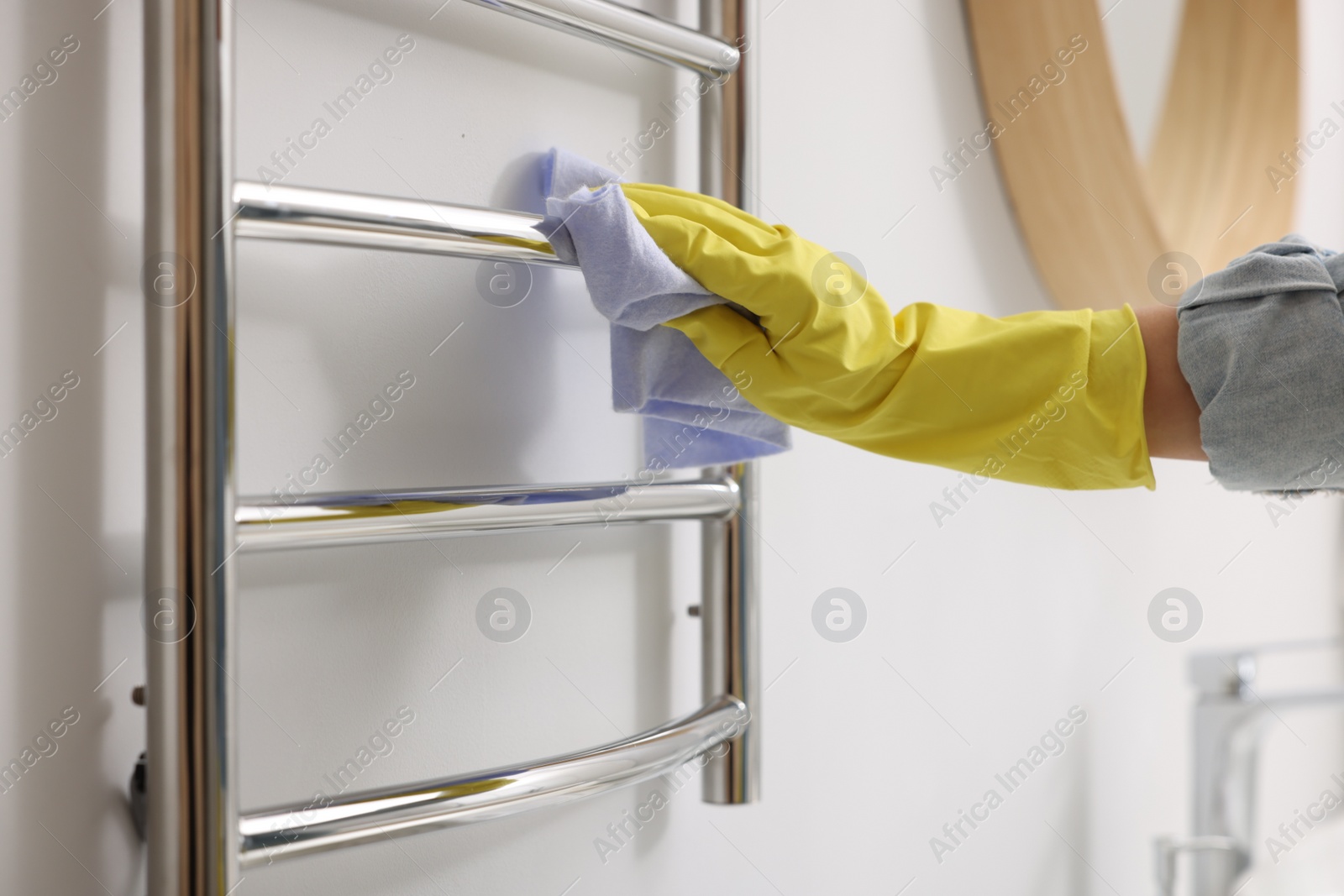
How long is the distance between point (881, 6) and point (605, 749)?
0.67 m

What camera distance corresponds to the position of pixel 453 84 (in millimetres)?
573

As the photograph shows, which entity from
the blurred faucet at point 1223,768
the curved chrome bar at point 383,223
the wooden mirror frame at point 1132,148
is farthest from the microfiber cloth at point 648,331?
the blurred faucet at point 1223,768

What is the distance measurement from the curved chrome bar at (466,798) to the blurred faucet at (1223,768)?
90cm

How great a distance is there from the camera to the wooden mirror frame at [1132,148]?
3.07 feet

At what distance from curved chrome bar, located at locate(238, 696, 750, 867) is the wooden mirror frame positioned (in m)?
0.67

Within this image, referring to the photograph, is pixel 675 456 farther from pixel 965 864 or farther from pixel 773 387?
pixel 965 864

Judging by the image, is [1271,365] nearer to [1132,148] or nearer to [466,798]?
[466,798]

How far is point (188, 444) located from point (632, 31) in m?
0.35

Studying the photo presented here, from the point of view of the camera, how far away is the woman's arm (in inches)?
19.2

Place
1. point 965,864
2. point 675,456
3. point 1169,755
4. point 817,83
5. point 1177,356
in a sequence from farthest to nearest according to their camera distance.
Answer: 1. point 1169,755
2. point 965,864
3. point 817,83
4. point 675,456
5. point 1177,356

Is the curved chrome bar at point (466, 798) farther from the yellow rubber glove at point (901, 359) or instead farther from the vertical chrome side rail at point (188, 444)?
the yellow rubber glove at point (901, 359)

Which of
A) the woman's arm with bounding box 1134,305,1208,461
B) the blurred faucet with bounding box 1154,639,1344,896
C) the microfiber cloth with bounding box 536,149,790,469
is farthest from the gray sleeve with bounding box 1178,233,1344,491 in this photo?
the blurred faucet with bounding box 1154,639,1344,896

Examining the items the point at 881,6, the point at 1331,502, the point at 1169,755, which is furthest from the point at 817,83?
the point at 1331,502

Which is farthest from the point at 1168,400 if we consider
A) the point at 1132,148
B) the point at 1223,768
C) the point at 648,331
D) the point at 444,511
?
the point at 1223,768
